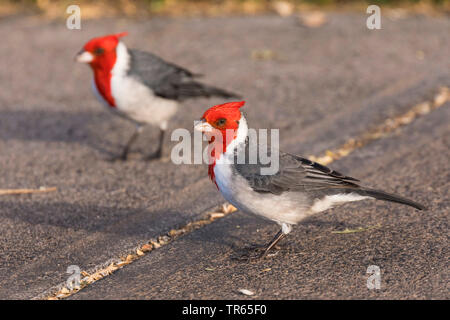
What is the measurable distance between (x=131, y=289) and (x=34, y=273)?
0.62 meters

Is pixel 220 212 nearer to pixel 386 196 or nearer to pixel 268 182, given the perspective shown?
pixel 268 182

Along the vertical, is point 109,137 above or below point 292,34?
below

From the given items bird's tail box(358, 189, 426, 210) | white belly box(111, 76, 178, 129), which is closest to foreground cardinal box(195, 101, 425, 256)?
A: bird's tail box(358, 189, 426, 210)

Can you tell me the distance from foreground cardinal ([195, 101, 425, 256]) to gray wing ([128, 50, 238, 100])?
1.93 metres

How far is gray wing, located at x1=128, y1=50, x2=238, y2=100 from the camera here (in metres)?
5.73

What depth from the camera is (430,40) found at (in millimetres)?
8234

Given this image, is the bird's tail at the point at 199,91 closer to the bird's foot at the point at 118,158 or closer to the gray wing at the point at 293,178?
the bird's foot at the point at 118,158

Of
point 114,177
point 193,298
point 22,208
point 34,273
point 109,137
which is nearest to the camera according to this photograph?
point 193,298

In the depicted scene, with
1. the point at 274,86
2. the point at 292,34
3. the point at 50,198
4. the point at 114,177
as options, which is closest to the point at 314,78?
the point at 274,86

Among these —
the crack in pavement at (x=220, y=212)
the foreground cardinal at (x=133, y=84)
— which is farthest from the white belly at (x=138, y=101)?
the crack in pavement at (x=220, y=212)

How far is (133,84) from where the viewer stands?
5641mm

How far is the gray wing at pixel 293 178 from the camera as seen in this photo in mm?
3824

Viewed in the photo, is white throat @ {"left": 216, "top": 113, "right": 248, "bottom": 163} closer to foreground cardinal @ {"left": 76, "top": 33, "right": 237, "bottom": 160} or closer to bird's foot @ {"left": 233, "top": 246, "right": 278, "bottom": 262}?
bird's foot @ {"left": 233, "top": 246, "right": 278, "bottom": 262}

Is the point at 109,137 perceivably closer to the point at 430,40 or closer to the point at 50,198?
the point at 50,198
